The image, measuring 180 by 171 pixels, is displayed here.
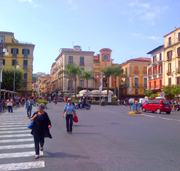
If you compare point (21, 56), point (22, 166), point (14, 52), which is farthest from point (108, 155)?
point (21, 56)

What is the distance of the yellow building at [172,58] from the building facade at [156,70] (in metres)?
1.87

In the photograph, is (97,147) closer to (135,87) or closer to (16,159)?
(16,159)

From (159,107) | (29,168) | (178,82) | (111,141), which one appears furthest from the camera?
(178,82)

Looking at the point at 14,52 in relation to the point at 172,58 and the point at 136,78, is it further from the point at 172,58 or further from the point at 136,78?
the point at 172,58

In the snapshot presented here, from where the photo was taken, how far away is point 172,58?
47.3 metres

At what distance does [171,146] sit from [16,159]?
17.5 ft

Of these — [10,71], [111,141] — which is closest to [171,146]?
[111,141]

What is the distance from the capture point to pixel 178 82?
45750 mm

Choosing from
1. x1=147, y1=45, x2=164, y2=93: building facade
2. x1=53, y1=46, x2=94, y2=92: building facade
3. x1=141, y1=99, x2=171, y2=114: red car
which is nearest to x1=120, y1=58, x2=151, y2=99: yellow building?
x1=53, y1=46, x2=94, y2=92: building facade

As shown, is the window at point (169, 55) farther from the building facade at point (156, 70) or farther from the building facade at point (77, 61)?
the building facade at point (77, 61)

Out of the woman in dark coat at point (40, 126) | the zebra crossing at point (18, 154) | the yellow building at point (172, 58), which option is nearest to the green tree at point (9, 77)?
the yellow building at point (172, 58)

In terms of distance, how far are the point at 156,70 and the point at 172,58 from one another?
7.53 m

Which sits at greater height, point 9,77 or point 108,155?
point 9,77

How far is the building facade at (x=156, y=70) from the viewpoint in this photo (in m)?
52.0
